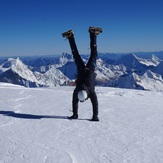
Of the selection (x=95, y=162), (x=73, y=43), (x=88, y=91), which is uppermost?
(x=73, y=43)

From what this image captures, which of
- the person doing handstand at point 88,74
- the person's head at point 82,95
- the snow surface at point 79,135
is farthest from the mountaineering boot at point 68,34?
the snow surface at point 79,135

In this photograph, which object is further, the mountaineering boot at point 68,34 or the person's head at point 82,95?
the mountaineering boot at point 68,34

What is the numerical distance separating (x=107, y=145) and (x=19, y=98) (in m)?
6.52

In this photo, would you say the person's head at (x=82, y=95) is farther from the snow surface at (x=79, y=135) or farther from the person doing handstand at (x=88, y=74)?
the snow surface at (x=79, y=135)

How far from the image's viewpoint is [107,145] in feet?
19.0

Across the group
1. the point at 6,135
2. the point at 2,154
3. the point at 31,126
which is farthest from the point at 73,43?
the point at 2,154

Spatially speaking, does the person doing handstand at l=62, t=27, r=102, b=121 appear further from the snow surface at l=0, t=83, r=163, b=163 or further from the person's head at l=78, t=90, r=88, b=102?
the snow surface at l=0, t=83, r=163, b=163

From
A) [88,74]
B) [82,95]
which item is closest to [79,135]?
[82,95]

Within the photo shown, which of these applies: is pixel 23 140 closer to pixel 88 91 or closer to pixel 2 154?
pixel 2 154

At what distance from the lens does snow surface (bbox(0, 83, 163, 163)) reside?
16.9 feet

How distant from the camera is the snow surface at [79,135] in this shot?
5.14 meters

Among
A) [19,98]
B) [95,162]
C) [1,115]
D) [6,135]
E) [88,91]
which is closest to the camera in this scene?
[95,162]

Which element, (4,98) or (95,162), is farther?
(4,98)

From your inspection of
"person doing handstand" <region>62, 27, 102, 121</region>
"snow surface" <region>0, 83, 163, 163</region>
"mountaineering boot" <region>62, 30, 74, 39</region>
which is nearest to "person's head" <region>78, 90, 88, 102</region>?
"person doing handstand" <region>62, 27, 102, 121</region>
